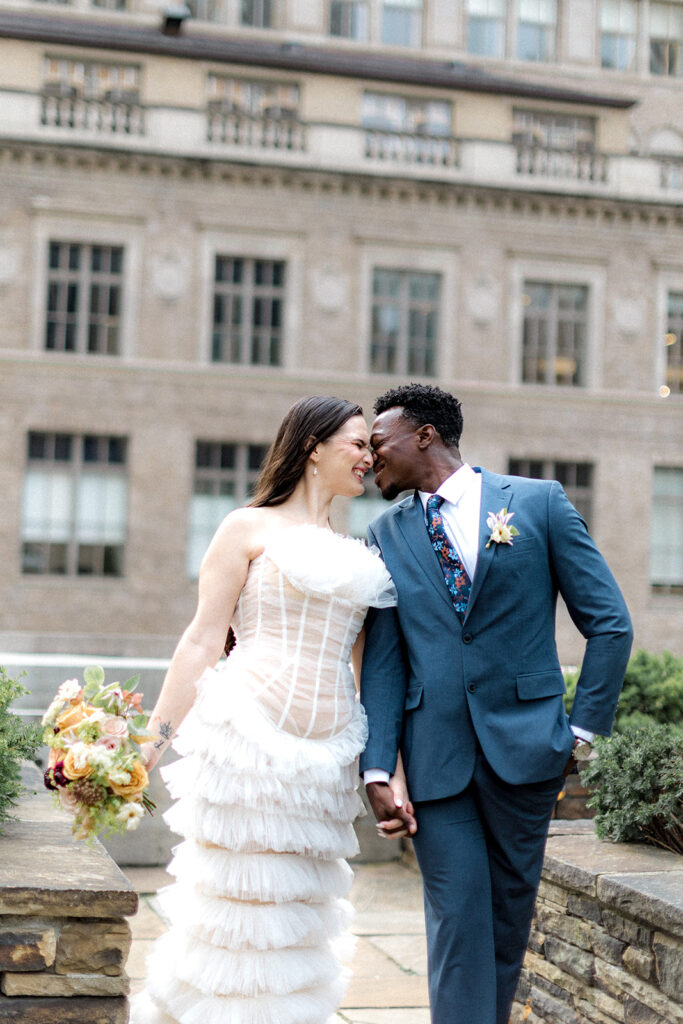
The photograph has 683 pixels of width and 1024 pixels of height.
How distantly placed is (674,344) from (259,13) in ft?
41.0

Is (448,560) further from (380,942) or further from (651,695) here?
(651,695)

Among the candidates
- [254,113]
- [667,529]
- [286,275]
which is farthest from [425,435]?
[667,529]

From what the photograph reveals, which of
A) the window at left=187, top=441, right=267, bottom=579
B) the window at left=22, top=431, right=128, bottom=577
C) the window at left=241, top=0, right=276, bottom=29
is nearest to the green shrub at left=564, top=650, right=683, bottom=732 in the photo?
the window at left=187, top=441, right=267, bottom=579

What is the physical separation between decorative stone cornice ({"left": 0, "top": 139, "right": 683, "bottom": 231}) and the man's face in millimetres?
22674

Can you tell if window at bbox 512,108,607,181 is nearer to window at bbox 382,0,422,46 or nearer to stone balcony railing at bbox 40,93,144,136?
window at bbox 382,0,422,46

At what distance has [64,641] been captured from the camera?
18.2m

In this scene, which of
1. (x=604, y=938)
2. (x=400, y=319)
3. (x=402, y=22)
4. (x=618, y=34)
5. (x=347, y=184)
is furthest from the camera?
(x=618, y=34)

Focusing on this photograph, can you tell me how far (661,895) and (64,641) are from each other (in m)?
15.3

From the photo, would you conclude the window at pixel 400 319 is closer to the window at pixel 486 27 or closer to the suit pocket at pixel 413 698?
the window at pixel 486 27

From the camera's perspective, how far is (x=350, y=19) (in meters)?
28.0

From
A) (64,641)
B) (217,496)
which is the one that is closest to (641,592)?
(217,496)

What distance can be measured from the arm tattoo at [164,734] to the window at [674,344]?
25.7 metres

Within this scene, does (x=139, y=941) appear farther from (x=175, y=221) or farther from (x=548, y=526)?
(x=175, y=221)

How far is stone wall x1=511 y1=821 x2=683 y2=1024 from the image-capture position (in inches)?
150
